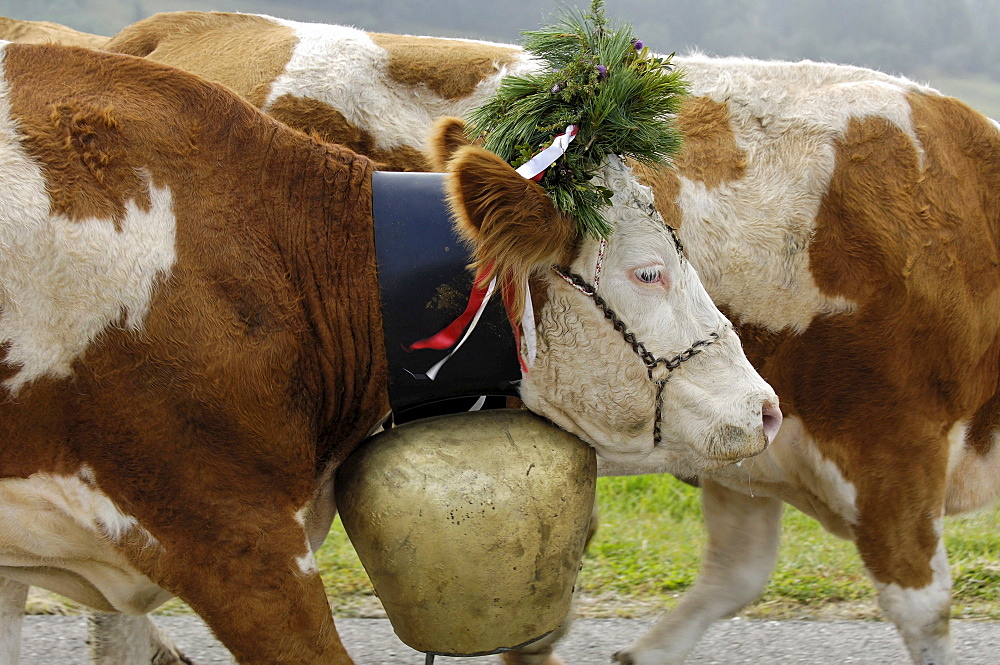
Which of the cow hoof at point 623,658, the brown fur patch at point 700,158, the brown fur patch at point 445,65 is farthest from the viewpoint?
the cow hoof at point 623,658

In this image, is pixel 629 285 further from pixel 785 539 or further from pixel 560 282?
pixel 785 539

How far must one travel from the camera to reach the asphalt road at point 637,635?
132 inches

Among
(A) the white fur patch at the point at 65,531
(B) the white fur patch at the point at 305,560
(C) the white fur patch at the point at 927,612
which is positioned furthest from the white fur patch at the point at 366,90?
(C) the white fur patch at the point at 927,612

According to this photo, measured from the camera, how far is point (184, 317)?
1.89 meters

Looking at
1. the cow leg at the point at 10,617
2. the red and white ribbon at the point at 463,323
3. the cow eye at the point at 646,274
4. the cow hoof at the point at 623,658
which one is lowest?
the cow hoof at the point at 623,658

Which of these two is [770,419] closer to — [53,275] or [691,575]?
[53,275]

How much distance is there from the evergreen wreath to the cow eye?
0.38 feet

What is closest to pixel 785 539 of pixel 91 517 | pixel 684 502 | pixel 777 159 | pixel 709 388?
pixel 684 502

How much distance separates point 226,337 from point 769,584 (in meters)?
2.68

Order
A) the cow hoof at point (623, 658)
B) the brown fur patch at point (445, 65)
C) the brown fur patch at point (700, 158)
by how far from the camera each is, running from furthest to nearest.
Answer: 1. the cow hoof at point (623, 658)
2. the brown fur patch at point (445, 65)
3. the brown fur patch at point (700, 158)

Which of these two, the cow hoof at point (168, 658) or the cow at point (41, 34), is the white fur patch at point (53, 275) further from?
the cow at point (41, 34)

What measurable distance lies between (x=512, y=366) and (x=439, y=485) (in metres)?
0.32

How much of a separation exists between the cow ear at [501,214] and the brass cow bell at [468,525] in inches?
14.6

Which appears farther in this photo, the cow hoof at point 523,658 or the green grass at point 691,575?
the green grass at point 691,575
